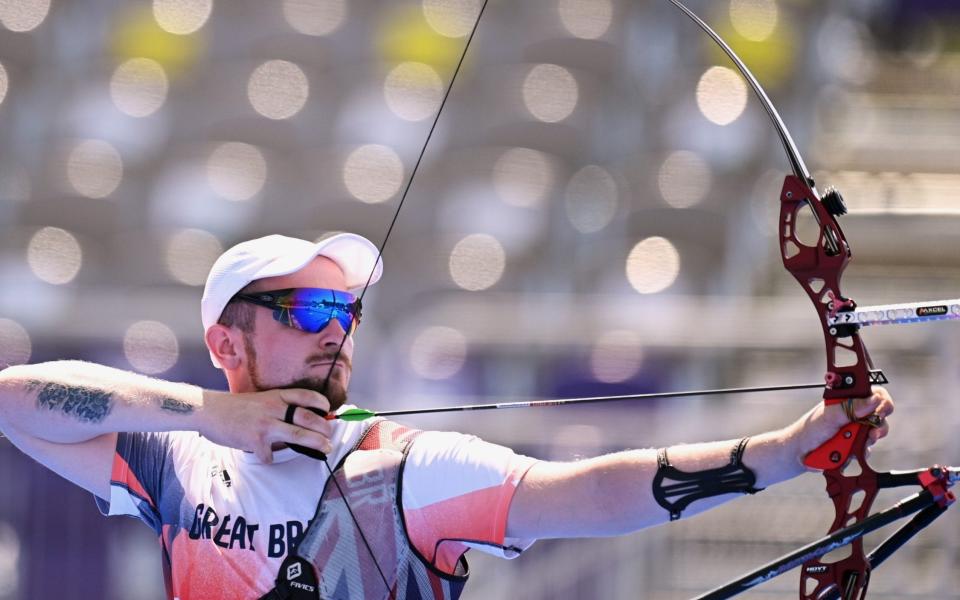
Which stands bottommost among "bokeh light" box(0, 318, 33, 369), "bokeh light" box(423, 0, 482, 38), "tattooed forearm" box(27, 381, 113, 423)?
"bokeh light" box(0, 318, 33, 369)

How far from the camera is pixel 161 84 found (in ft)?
20.5

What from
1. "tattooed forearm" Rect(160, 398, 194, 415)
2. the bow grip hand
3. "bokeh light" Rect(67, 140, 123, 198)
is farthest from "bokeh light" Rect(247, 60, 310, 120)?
the bow grip hand

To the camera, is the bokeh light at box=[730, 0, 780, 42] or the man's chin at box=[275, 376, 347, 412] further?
the bokeh light at box=[730, 0, 780, 42]

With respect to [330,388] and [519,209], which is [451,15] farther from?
[330,388]

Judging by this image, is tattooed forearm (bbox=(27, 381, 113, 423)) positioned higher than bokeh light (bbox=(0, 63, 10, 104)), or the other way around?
bokeh light (bbox=(0, 63, 10, 104))

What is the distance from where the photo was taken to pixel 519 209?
18.1ft

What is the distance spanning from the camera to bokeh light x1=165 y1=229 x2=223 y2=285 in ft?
17.5

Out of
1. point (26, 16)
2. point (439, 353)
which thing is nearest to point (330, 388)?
point (439, 353)

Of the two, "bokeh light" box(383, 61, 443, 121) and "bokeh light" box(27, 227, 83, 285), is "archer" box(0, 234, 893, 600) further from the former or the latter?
"bokeh light" box(383, 61, 443, 121)

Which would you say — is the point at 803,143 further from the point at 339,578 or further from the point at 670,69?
the point at 339,578

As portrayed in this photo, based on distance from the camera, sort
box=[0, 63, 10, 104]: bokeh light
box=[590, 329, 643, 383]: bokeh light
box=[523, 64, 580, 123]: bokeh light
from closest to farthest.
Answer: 1. box=[590, 329, 643, 383]: bokeh light
2. box=[523, 64, 580, 123]: bokeh light
3. box=[0, 63, 10, 104]: bokeh light

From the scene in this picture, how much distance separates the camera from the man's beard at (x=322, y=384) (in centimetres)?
208

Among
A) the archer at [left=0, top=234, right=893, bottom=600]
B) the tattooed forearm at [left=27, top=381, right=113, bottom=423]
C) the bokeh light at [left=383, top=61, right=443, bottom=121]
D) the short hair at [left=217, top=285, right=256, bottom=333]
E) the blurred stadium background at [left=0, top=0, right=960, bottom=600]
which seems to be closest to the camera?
the archer at [left=0, top=234, right=893, bottom=600]

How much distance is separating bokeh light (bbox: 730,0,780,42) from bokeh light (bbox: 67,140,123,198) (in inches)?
109
